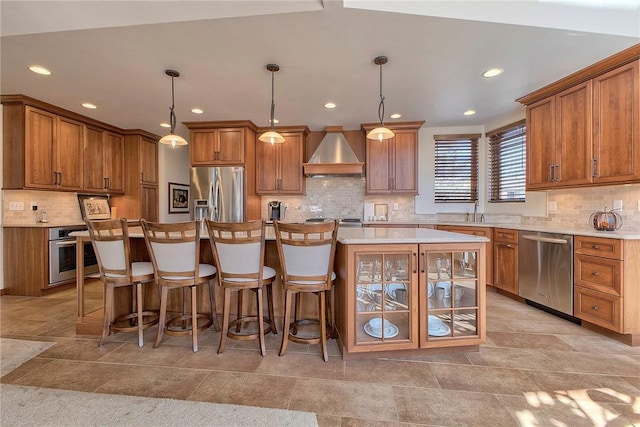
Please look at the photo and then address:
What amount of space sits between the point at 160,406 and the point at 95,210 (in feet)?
14.2

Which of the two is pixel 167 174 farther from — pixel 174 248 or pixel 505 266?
pixel 505 266

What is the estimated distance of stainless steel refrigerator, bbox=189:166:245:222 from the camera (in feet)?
14.2

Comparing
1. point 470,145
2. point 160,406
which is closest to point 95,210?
point 160,406

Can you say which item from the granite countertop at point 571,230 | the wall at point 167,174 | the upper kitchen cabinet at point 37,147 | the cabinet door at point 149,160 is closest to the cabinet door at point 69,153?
the upper kitchen cabinet at point 37,147

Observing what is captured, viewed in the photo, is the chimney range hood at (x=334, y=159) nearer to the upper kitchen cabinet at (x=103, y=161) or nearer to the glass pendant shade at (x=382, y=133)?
the glass pendant shade at (x=382, y=133)

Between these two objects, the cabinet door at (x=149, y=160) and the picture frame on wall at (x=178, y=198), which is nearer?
the cabinet door at (x=149, y=160)

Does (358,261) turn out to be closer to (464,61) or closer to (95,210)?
(464,61)

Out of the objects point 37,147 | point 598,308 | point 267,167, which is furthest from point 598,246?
point 37,147

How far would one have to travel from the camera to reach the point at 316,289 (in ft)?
6.44

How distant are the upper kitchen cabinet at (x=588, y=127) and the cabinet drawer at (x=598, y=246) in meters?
0.58

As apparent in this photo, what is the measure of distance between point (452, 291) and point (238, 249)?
1565mm

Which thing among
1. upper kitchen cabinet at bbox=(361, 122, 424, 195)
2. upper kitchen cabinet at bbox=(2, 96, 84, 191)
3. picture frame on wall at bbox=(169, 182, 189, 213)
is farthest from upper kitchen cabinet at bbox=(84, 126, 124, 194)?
upper kitchen cabinet at bbox=(361, 122, 424, 195)

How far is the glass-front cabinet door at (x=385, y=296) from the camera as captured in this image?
1944mm

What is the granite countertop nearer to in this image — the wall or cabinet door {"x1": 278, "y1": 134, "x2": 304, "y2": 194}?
cabinet door {"x1": 278, "y1": 134, "x2": 304, "y2": 194}
